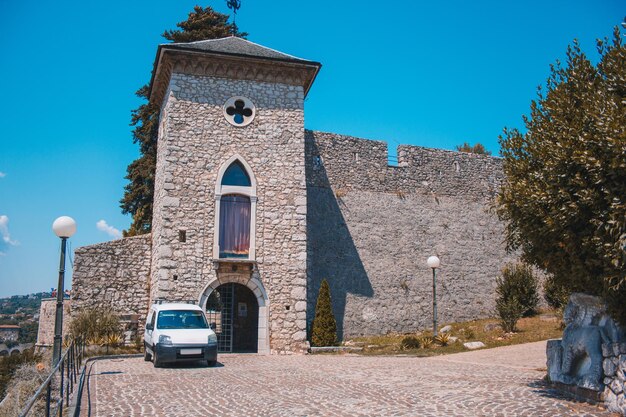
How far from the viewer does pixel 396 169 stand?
75.7 feet

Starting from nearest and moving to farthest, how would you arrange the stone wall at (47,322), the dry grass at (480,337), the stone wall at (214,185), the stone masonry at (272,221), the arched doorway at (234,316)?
the dry grass at (480,337)
the stone wall at (214,185)
the stone masonry at (272,221)
the arched doorway at (234,316)
the stone wall at (47,322)

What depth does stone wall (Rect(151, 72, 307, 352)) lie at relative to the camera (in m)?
Result: 16.8

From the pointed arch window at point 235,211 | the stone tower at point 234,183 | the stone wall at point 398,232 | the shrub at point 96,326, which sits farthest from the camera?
the stone wall at point 398,232

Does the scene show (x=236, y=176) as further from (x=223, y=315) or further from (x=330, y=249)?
(x=330, y=249)

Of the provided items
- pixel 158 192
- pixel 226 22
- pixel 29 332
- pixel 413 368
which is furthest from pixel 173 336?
pixel 29 332

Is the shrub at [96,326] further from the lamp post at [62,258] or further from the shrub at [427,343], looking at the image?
the shrub at [427,343]

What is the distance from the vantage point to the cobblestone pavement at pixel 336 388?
762cm

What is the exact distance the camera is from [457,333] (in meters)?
19.6

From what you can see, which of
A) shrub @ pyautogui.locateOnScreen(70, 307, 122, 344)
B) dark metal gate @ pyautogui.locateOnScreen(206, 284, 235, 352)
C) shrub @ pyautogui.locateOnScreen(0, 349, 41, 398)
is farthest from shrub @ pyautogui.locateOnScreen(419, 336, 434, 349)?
shrub @ pyautogui.locateOnScreen(0, 349, 41, 398)

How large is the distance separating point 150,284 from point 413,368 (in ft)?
30.9

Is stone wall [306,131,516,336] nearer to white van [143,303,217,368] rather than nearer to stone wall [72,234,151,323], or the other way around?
stone wall [72,234,151,323]

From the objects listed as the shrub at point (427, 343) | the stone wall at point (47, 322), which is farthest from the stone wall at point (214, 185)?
the stone wall at point (47, 322)

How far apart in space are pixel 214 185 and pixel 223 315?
4497 mm

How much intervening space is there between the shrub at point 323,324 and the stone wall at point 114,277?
5.37 metres
